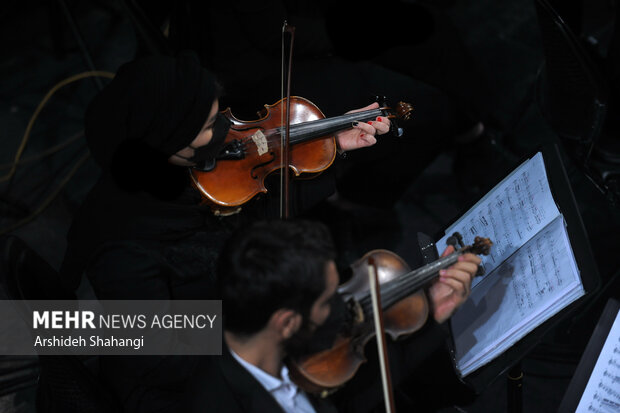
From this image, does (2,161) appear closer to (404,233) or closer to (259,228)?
(404,233)

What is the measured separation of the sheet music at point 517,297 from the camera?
1.36m

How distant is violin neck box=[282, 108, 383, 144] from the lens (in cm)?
188

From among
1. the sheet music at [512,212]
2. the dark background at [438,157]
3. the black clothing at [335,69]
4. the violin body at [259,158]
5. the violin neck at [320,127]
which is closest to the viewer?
the sheet music at [512,212]

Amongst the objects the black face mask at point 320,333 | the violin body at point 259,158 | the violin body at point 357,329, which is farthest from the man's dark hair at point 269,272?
the violin body at point 259,158

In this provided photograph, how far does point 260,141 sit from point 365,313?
2.32 feet

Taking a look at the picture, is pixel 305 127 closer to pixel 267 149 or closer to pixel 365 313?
pixel 267 149

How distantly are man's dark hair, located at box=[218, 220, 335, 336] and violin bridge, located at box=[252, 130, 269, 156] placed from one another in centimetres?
61

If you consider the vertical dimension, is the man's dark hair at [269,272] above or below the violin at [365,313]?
above

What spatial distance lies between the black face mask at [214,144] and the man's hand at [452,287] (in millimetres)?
735

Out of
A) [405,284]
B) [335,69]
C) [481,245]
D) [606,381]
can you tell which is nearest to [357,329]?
[405,284]

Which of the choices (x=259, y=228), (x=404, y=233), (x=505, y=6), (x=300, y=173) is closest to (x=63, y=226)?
(x=300, y=173)

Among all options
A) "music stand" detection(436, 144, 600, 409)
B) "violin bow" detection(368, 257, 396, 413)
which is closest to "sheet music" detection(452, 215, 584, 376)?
"music stand" detection(436, 144, 600, 409)

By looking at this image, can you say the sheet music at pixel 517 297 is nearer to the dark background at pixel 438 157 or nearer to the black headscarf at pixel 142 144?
the dark background at pixel 438 157

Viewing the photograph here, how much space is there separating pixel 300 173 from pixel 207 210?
0.33 m
